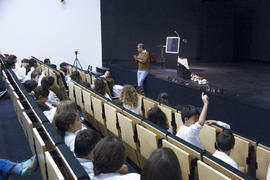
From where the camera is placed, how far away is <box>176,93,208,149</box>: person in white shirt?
2453mm

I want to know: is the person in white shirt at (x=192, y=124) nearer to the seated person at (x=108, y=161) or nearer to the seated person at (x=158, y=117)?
the seated person at (x=158, y=117)

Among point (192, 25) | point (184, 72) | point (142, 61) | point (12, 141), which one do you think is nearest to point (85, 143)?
point (12, 141)

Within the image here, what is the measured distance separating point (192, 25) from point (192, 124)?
11.3 meters

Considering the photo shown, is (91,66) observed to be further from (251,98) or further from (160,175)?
(160,175)

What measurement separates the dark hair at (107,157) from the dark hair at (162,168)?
23 centimetres

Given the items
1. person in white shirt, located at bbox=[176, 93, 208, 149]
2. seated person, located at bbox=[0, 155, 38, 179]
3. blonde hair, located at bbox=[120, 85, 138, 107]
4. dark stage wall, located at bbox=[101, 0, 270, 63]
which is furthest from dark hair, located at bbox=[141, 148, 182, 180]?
dark stage wall, located at bbox=[101, 0, 270, 63]

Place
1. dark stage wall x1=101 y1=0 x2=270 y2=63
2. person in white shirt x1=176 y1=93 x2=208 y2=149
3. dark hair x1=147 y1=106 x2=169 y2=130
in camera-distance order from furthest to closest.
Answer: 1. dark stage wall x1=101 y1=0 x2=270 y2=63
2. dark hair x1=147 y1=106 x2=169 y2=130
3. person in white shirt x1=176 y1=93 x2=208 y2=149

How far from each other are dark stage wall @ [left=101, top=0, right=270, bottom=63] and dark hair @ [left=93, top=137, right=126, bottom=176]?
1079cm

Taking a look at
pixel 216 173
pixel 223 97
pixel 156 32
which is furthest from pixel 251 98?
pixel 156 32

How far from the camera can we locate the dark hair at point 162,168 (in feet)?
4.11

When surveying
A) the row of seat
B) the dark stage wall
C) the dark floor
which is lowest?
the dark floor

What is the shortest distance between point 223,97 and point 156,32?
325 inches

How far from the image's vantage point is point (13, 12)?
8484mm

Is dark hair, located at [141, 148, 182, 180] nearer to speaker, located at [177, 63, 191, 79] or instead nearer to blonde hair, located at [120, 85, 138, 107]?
blonde hair, located at [120, 85, 138, 107]
